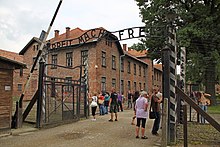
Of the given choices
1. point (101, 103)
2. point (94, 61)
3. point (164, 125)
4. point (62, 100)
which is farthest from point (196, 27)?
point (164, 125)

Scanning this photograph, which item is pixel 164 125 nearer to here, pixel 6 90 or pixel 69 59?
pixel 6 90

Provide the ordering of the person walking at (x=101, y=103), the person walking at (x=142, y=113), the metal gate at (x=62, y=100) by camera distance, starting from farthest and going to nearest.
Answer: the person walking at (x=101, y=103) < the metal gate at (x=62, y=100) < the person walking at (x=142, y=113)

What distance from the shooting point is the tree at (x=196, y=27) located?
23.0 m

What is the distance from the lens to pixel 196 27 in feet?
76.6

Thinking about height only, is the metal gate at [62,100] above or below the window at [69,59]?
below

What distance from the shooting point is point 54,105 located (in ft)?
42.1

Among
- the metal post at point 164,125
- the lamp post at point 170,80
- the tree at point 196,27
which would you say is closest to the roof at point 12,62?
the lamp post at point 170,80

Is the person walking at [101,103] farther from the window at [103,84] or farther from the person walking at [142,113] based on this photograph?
the window at [103,84]

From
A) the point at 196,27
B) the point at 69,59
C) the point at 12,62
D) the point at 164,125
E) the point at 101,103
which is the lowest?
the point at 164,125

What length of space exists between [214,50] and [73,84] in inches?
630

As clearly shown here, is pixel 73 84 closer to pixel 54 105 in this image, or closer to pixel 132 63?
pixel 54 105

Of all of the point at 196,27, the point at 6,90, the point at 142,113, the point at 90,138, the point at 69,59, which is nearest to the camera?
the point at 142,113

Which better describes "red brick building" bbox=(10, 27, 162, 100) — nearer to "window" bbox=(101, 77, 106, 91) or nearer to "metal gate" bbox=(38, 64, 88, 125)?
"window" bbox=(101, 77, 106, 91)

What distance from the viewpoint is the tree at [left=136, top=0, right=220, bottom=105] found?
23047 millimetres
